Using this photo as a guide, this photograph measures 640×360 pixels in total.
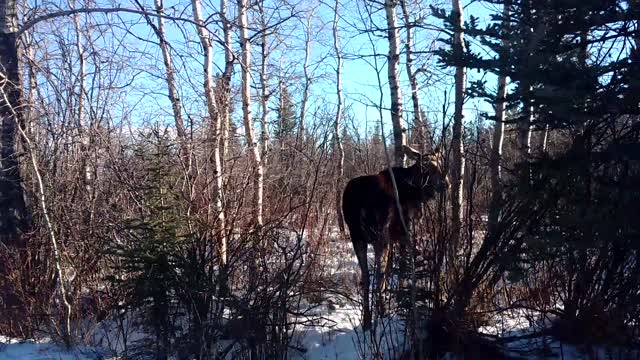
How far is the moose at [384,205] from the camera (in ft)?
16.8

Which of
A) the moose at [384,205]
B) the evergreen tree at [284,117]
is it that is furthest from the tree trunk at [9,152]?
the evergreen tree at [284,117]

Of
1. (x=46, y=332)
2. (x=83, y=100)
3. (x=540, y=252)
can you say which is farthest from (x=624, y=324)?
(x=83, y=100)

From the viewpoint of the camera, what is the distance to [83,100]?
24.2 ft

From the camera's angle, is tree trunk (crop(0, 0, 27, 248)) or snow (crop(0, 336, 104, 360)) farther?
tree trunk (crop(0, 0, 27, 248))

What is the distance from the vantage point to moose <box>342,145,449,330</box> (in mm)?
5122

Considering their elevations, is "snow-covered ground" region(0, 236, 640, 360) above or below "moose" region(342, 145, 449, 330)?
below

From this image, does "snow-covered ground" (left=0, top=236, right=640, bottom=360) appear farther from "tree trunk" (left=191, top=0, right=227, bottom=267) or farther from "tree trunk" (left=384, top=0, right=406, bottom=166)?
"tree trunk" (left=384, top=0, right=406, bottom=166)

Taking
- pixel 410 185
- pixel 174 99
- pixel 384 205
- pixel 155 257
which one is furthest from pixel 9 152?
pixel 410 185

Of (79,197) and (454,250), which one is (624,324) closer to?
(454,250)

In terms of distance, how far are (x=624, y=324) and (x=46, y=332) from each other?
5.73 m

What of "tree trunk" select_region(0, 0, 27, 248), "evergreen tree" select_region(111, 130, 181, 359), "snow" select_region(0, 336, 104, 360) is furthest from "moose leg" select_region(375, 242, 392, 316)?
Answer: "tree trunk" select_region(0, 0, 27, 248)

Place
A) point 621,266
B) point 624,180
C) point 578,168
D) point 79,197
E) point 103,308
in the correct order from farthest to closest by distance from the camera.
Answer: point 79,197 < point 103,308 < point 621,266 < point 578,168 < point 624,180

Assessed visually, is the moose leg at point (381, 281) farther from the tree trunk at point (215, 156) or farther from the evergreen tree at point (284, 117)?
the evergreen tree at point (284, 117)

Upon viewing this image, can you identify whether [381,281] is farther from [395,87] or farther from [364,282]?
[395,87]
